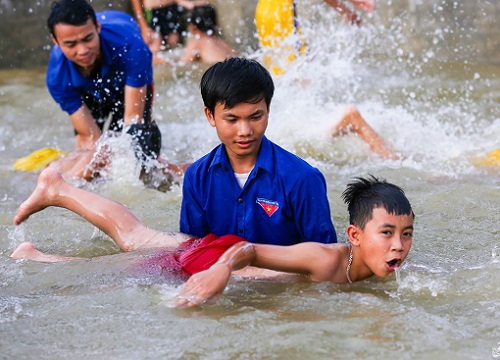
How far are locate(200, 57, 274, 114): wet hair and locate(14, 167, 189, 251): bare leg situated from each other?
2.34ft

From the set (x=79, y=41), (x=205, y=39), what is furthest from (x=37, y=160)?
(x=205, y=39)

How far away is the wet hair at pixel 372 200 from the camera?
3.46 metres

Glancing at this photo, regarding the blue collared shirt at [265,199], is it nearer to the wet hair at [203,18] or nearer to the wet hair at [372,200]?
the wet hair at [372,200]

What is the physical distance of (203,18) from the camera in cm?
909

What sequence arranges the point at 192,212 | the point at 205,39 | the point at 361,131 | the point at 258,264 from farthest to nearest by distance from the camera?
1. the point at 205,39
2. the point at 361,131
3. the point at 192,212
4. the point at 258,264

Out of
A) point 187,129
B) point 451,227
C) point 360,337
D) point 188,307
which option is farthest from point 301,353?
point 187,129

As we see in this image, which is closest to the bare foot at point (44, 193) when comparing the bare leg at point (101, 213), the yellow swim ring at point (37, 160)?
the bare leg at point (101, 213)

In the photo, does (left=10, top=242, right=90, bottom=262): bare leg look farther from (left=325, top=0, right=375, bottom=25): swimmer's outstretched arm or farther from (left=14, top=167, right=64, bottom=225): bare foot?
(left=325, top=0, right=375, bottom=25): swimmer's outstretched arm

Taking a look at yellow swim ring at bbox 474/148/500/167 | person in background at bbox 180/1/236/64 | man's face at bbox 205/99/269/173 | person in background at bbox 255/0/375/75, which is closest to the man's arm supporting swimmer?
man's face at bbox 205/99/269/173

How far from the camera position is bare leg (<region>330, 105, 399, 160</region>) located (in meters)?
5.64

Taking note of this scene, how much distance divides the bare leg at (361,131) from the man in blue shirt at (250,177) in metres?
2.00

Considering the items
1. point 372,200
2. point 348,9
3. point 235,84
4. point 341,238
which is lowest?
point 341,238

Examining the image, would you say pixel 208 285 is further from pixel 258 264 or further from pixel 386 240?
pixel 386 240

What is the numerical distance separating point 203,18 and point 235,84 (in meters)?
5.74
